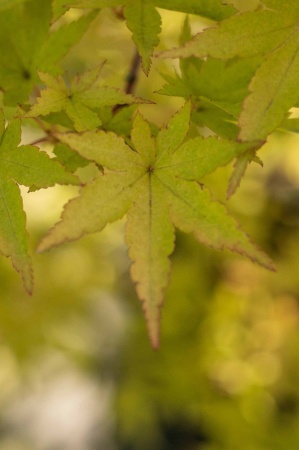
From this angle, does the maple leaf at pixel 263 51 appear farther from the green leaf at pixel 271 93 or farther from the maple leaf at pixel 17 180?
the maple leaf at pixel 17 180

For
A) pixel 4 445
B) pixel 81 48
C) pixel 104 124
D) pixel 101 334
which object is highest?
pixel 104 124

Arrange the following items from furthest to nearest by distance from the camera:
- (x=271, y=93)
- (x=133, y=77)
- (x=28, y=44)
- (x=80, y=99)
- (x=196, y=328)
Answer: (x=196, y=328)
(x=133, y=77)
(x=28, y=44)
(x=80, y=99)
(x=271, y=93)

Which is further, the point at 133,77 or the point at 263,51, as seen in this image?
the point at 133,77

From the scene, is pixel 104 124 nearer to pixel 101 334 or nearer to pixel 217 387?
pixel 217 387

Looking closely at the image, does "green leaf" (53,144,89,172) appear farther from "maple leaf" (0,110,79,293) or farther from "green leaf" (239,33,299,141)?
"green leaf" (239,33,299,141)

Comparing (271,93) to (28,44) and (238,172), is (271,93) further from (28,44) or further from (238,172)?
(28,44)

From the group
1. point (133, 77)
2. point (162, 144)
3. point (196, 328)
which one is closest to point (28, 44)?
point (133, 77)

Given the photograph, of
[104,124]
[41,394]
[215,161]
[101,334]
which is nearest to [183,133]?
[215,161]
